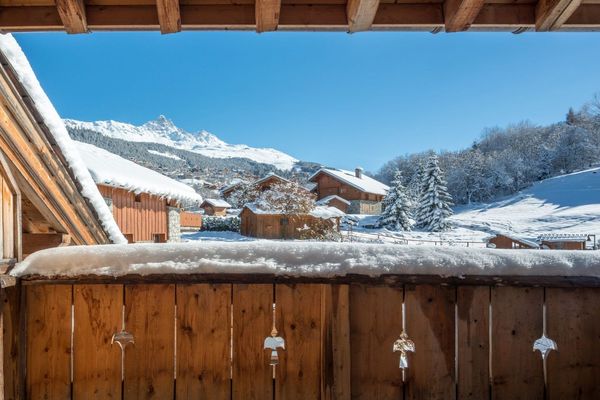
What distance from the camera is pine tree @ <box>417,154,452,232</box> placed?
35094mm

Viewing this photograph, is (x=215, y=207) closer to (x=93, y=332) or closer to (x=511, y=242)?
(x=511, y=242)

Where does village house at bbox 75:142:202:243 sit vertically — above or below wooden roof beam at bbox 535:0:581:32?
below

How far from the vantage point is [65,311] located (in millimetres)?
1708

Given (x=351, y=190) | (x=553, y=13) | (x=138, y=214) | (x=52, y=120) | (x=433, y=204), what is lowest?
(x=138, y=214)

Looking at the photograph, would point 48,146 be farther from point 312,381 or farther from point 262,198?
point 262,198

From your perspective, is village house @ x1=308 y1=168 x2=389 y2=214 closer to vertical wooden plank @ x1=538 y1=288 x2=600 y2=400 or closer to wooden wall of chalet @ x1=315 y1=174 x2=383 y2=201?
wooden wall of chalet @ x1=315 y1=174 x2=383 y2=201

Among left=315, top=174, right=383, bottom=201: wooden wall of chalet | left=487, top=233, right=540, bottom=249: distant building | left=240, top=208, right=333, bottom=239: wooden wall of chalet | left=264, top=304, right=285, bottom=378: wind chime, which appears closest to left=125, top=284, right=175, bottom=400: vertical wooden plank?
left=264, top=304, right=285, bottom=378: wind chime

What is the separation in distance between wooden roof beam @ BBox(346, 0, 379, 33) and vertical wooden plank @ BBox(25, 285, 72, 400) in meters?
2.00

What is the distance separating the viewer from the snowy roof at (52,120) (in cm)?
235

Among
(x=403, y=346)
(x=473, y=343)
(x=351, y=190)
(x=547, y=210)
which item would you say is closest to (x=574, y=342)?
(x=473, y=343)

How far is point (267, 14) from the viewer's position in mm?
1707

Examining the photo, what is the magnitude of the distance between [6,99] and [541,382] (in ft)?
12.0

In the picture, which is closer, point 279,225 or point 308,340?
point 308,340

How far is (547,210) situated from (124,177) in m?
43.1
